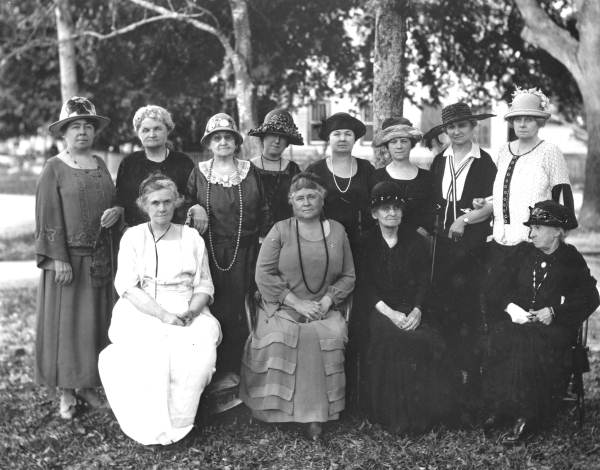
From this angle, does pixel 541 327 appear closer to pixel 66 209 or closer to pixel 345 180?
pixel 345 180

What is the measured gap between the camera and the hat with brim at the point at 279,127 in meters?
5.01

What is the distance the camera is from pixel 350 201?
509 centimetres

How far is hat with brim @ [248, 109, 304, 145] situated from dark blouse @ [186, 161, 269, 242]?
33 cm

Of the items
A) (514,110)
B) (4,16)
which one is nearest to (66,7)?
(4,16)

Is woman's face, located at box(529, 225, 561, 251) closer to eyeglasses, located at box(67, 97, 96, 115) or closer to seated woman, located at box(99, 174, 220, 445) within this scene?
seated woman, located at box(99, 174, 220, 445)

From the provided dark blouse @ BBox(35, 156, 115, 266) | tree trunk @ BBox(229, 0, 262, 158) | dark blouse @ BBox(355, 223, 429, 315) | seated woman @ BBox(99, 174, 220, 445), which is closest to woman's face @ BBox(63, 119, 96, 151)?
dark blouse @ BBox(35, 156, 115, 266)

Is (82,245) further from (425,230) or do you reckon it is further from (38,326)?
(425,230)

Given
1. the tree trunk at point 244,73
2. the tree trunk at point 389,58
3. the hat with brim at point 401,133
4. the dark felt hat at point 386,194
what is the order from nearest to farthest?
the dark felt hat at point 386,194 < the hat with brim at point 401,133 < the tree trunk at point 389,58 < the tree trunk at point 244,73

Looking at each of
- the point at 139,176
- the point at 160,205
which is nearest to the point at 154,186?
the point at 160,205

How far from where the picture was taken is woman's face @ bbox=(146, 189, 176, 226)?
4.47m

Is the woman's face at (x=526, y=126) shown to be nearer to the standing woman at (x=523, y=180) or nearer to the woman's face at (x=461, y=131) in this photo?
the standing woman at (x=523, y=180)

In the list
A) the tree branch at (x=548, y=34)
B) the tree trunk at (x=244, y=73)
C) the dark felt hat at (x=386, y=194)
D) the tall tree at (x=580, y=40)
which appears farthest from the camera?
the tree branch at (x=548, y=34)

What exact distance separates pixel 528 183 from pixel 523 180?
4cm

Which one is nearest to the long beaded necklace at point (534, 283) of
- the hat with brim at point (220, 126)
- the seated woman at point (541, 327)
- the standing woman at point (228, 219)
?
the seated woman at point (541, 327)
